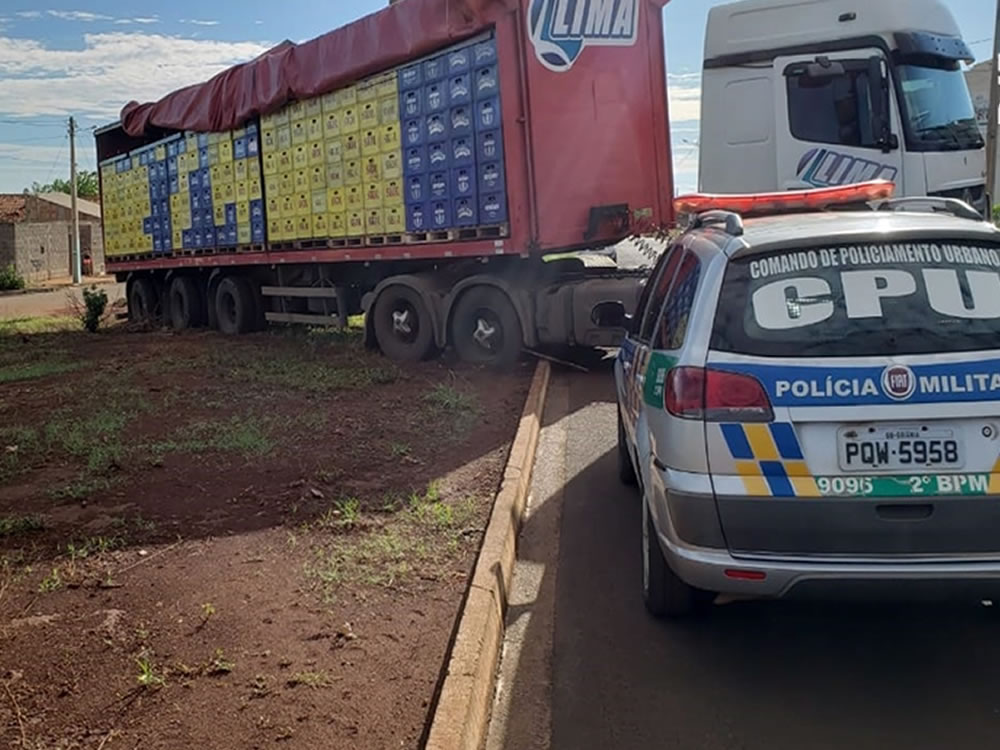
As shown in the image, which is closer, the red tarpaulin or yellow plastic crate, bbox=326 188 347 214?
the red tarpaulin

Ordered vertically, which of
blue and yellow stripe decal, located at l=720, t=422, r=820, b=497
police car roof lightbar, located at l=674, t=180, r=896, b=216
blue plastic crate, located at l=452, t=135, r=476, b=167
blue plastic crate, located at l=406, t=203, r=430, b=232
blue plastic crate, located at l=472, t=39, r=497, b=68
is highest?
blue plastic crate, located at l=472, t=39, r=497, b=68

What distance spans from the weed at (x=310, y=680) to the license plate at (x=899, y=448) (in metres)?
1.98

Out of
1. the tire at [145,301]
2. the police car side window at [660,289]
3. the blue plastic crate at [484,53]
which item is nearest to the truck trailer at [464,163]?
the blue plastic crate at [484,53]

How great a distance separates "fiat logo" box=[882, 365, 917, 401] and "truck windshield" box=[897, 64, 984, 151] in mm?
7312

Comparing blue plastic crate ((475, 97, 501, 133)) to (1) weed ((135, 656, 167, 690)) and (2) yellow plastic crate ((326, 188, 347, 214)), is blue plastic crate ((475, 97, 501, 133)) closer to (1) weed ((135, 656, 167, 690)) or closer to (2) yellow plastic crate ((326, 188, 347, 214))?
(2) yellow plastic crate ((326, 188, 347, 214))

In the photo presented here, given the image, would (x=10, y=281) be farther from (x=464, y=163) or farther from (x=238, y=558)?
(x=238, y=558)

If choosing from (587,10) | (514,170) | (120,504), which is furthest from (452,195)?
(120,504)

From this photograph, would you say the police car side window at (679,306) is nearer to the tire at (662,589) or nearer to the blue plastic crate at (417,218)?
the tire at (662,589)

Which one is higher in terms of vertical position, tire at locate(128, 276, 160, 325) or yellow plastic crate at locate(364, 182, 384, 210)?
yellow plastic crate at locate(364, 182, 384, 210)

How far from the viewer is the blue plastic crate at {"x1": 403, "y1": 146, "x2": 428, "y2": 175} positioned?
34.1ft

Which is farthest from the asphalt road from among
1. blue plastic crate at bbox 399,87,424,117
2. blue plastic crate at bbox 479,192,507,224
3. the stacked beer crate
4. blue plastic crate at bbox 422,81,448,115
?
the stacked beer crate

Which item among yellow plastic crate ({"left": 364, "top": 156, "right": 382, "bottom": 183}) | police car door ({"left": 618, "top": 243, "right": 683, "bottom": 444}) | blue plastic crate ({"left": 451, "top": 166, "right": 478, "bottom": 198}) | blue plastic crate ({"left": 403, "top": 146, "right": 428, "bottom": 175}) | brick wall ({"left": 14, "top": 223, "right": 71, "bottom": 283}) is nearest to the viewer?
police car door ({"left": 618, "top": 243, "right": 683, "bottom": 444})

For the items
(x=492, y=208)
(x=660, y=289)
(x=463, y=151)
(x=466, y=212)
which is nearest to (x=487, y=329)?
(x=466, y=212)

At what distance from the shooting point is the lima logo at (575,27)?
30.6ft
